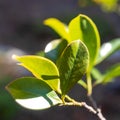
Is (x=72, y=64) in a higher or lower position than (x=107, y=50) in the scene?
lower

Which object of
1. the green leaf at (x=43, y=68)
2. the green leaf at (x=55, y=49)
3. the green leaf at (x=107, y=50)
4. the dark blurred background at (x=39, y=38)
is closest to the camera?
the green leaf at (x=43, y=68)

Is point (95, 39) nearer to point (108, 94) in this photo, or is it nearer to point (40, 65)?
point (40, 65)

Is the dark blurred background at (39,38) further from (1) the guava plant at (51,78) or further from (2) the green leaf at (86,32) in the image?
(1) the guava plant at (51,78)

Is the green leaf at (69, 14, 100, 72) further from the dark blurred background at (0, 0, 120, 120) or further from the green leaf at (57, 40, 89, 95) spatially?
the dark blurred background at (0, 0, 120, 120)

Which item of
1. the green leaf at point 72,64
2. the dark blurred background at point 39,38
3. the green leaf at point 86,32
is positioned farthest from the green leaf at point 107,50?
the dark blurred background at point 39,38

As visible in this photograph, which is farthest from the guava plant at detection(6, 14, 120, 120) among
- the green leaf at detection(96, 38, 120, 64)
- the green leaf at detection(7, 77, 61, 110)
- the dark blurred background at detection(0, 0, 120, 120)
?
the dark blurred background at detection(0, 0, 120, 120)

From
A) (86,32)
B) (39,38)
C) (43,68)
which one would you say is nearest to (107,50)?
(86,32)

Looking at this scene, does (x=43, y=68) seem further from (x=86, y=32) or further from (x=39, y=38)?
(x=39, y=38)
